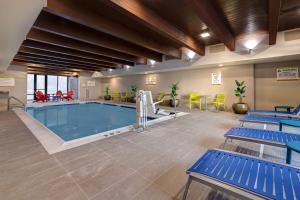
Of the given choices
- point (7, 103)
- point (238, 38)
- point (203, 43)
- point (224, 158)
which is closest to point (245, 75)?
point (238, 38)

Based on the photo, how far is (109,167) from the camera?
1849 millimetres

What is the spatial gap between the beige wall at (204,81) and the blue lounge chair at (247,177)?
5.85 meters

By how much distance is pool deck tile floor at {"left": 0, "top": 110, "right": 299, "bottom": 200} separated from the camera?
140 cm

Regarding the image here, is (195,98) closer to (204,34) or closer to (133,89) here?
(204,34)

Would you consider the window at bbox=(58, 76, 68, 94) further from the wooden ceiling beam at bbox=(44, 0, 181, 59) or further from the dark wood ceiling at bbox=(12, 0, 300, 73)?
the wooden ceiling beam at bbox=(44, 0, 181, 59)

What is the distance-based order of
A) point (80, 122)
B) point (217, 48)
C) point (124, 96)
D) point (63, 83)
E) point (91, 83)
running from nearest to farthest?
1. point (80, 122)
2. point (217, 48)
3. point (124, 96)
4. point (91, 83)
5. point (63, 83)

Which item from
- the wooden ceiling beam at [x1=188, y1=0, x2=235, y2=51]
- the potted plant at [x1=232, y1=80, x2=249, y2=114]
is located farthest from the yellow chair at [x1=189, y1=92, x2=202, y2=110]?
the wooden ceiling beam at [x1=188, y1=0, x2=235, y2=51]

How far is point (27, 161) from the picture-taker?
1.98 m

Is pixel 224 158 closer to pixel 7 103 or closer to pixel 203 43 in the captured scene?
pixel 203 43

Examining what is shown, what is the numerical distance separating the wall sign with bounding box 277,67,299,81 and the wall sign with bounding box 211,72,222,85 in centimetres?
213

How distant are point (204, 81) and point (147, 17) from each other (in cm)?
534

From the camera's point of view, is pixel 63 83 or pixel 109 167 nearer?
pixel 109 167

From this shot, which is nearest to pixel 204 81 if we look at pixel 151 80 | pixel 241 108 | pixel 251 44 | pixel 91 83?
pixel 241 108

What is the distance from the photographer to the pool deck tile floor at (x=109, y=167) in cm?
140
